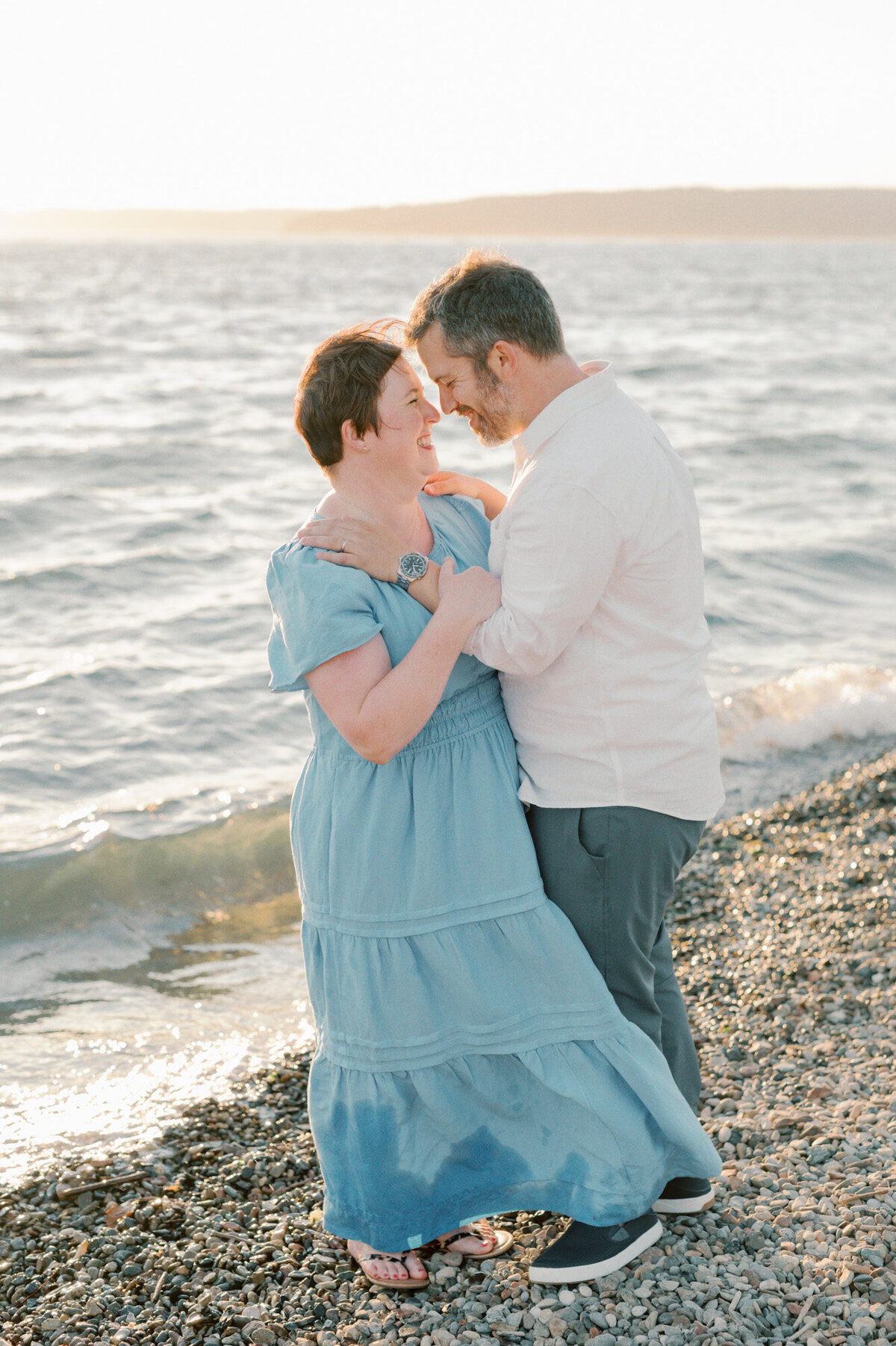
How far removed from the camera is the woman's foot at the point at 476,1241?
2863 mm

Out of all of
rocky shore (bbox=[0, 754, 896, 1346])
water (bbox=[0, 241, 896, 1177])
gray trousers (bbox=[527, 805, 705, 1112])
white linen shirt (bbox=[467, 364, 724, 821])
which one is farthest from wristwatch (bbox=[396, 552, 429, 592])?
water (bbox=[0, 241, 896, 1177])

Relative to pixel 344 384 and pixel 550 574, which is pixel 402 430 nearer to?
pixel 344 384

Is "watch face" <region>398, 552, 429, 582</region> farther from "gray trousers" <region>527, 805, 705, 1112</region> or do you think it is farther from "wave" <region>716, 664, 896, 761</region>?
"wave" <region>716, 664, 896, 761</region>

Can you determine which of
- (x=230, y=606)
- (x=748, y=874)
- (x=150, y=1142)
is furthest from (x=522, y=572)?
(x=230, y=606)

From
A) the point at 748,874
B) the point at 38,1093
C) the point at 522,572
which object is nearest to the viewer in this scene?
the point at 522,572

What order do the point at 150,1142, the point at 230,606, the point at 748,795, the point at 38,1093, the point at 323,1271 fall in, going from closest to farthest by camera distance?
1. the point at 323,1271
2. the point at 150,1142
3. the point at 38,1093
4. the point at 748,795
5. the point at 230,606

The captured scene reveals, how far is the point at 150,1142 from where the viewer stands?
3.76 m

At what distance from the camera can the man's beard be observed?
2633 millimetres

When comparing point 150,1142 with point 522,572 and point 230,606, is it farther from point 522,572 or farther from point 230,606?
point 230,606

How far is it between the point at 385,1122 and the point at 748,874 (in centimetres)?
301

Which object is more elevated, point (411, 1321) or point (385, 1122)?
point (385, 1122)

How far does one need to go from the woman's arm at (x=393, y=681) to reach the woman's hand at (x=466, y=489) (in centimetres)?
45

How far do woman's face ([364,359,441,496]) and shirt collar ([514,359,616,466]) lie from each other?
0.75 ft

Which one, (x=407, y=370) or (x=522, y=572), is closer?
(x=522, y=572)
